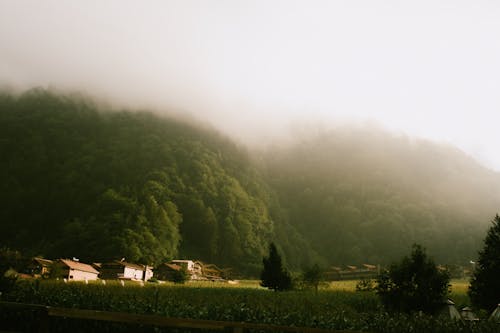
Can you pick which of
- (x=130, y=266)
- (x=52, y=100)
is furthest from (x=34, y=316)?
(x=52, y=100)

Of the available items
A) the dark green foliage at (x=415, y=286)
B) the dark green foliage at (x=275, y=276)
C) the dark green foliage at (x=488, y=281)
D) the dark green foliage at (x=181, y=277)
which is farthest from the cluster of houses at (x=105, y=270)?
the dark green foliage at (x=488, y=281)

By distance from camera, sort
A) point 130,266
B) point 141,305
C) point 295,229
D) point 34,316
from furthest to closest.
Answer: point 295,229, point 130,266, point 141,305, point 34,316

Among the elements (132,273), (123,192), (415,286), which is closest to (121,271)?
(132,273)

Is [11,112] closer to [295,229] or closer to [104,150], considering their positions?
[104,150]

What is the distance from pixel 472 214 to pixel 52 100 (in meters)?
182

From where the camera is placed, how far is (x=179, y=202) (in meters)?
138

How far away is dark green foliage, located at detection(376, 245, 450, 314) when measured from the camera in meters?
33.6

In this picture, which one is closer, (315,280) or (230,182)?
(315,280)

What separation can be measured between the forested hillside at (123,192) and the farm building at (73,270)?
11.1m

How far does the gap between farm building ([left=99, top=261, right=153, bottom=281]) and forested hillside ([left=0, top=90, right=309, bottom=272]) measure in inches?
194

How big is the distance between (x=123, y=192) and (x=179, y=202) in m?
19.9

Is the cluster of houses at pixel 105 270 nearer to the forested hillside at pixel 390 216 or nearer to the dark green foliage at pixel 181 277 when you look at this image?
the dark green foliage at pixel 181 277

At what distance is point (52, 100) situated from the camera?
186 meters

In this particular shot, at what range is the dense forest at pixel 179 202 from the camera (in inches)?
4441
